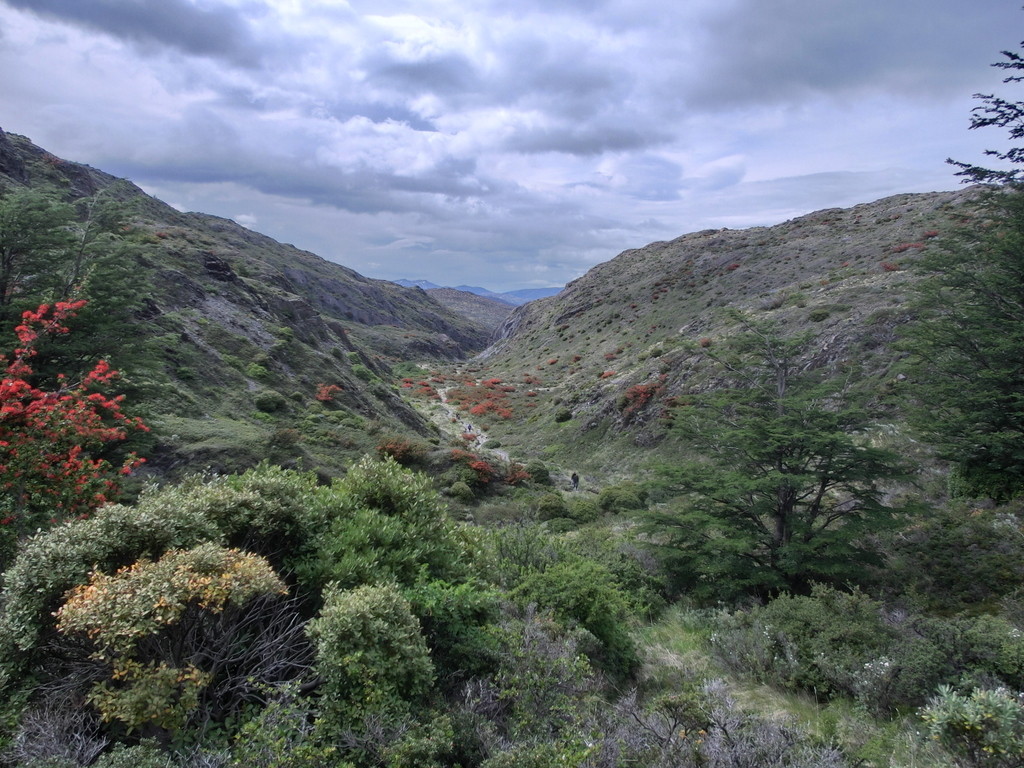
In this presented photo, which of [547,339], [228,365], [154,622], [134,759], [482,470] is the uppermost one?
[547,339]

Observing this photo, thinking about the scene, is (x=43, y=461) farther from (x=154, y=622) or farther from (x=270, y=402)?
(x=270, y=402)

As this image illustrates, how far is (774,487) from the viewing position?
12.0m

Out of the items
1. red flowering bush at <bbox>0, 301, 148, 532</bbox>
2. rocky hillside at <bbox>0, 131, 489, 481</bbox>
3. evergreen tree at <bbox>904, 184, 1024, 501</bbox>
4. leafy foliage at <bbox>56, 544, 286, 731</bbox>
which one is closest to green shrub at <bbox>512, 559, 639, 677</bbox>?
leafy foliage at <bbox>56, 544, 286, 731</bbox>

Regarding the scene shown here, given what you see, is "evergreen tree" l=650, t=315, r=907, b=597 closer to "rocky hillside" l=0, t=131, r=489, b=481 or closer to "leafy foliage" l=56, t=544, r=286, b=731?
"rocky hillside" l=0, t=131, r=489, b=481

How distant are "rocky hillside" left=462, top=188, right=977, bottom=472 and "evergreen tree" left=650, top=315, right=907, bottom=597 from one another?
4.59m

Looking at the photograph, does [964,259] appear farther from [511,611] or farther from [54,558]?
[54,558]

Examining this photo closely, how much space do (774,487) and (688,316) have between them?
147ft

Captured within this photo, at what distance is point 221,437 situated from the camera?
17.0m

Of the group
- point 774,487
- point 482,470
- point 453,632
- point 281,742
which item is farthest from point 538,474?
point 281,742

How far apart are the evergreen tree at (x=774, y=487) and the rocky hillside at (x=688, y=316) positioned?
4.59m

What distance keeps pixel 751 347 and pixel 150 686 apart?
14150 mm

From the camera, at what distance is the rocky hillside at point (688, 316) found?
30.7 metres

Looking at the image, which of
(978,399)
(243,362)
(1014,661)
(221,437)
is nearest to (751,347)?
(978,399)

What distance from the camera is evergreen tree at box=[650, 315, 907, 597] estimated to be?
11141 millimetres
